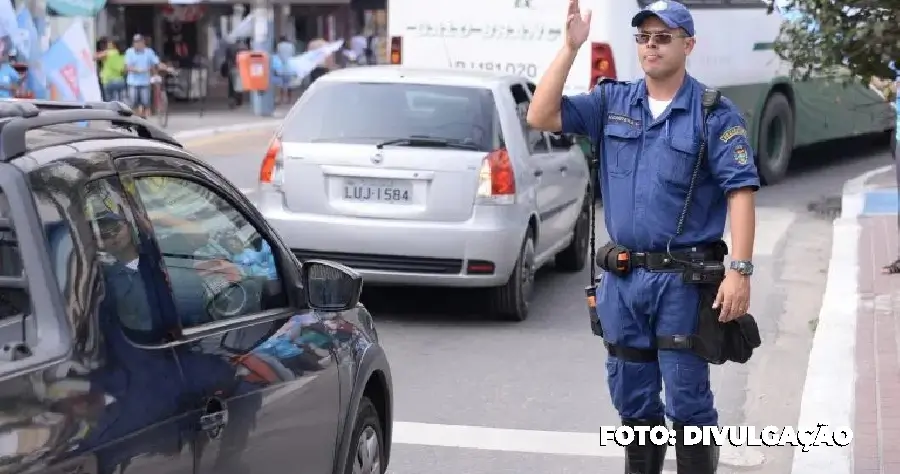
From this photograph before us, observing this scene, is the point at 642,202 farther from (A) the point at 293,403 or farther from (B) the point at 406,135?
(B) the point at 406,135

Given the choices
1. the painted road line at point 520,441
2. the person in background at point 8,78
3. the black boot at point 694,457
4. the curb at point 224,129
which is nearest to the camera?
the black boot at point 694,457

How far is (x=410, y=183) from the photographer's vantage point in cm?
916

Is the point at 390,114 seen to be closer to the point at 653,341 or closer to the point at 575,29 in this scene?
the point at 575,29

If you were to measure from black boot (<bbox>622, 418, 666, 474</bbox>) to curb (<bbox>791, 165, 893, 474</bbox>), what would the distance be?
3.29 feet

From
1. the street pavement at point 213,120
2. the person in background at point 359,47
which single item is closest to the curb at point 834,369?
the street pavement at point 213,120

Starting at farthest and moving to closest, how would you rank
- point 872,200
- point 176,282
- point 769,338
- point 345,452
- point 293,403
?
point 872,200
point 769,338
point 345,452
point 293,403
point 176,282

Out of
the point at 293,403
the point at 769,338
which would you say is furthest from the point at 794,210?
the point at 293,403

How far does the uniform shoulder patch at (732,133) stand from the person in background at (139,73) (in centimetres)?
2450

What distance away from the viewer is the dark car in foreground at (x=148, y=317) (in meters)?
3.05

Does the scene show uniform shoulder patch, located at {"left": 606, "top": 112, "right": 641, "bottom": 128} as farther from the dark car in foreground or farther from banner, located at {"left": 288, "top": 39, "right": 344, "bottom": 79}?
banner, located at {"left": 288, "top": 39, "right": 344, "bottom": 79}

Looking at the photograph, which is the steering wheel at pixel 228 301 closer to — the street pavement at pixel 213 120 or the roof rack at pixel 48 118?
the roof rack at pixel 48 118

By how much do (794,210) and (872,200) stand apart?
89cm

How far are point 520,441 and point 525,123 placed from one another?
356 cm

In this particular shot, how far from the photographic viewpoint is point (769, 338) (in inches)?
366
